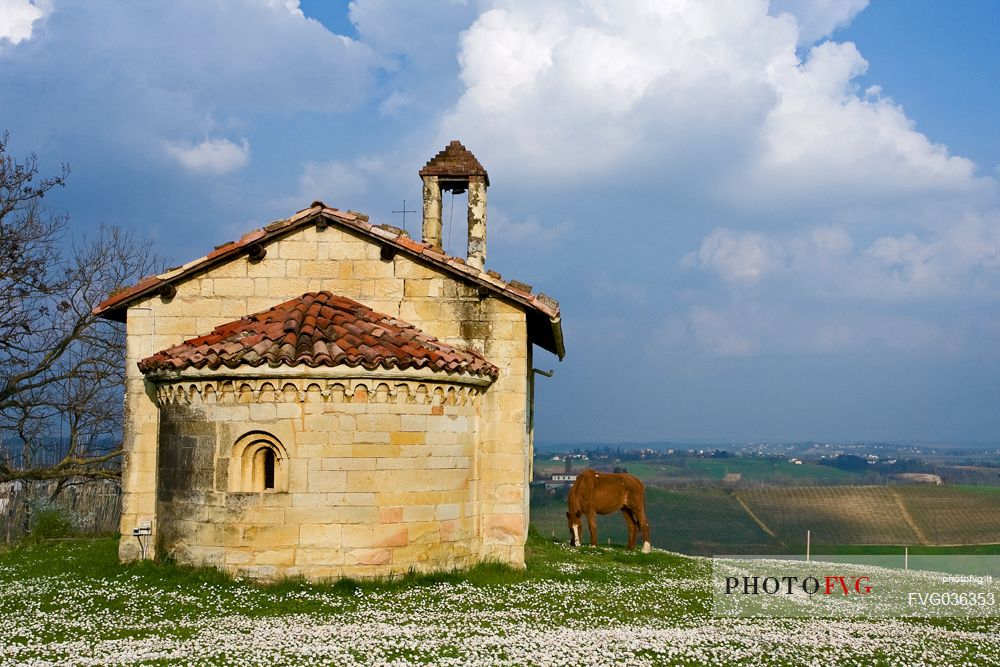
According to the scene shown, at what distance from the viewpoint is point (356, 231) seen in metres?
15.0

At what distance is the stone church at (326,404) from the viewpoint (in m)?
12.4

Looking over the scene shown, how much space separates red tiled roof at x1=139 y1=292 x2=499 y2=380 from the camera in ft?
40.6

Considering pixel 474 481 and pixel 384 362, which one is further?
pixel 474 481

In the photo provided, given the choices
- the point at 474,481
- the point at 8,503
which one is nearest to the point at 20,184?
the point at 8,503

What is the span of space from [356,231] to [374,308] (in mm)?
1405

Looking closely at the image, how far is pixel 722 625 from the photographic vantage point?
10.9 meters

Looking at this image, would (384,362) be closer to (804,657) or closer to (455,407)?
(455,407)

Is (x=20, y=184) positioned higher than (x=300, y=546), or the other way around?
(x=20, y=184)

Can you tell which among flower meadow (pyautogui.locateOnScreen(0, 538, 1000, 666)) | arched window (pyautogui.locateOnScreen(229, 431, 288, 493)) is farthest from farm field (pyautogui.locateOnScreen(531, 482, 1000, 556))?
arched window (pyautogui.locateOnScreen(229, 431, 288, 493))

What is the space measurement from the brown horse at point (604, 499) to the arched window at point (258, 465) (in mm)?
8864

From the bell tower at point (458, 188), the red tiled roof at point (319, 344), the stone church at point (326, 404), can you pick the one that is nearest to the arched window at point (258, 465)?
the stone church at point (326, 404)

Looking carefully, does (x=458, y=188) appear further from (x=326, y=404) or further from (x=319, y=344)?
(x=326, y=404)

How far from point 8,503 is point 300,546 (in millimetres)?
13989

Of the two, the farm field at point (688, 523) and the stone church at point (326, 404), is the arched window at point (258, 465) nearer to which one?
the stone church at point (326, 404)
